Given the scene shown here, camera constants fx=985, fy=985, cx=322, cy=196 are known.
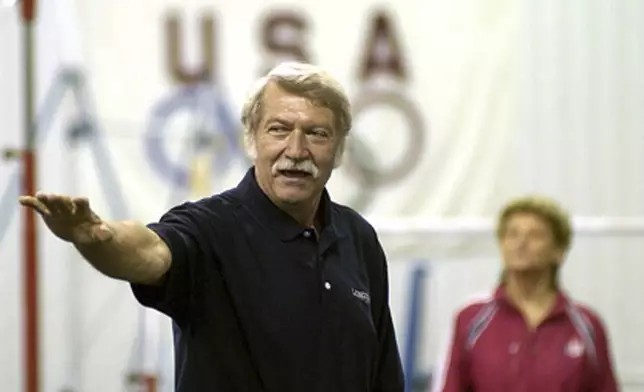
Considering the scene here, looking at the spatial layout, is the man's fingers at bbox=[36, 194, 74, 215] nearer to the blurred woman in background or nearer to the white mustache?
the white mustache

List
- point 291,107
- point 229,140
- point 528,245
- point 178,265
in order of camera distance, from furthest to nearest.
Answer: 1. point 229,140
2. point 528,245
3. point 291,107
4. point 178,265

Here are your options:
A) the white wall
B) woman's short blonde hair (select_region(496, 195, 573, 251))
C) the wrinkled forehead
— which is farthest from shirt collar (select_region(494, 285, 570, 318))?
the wrinkled forehead

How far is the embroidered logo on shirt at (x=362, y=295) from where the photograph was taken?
55.1 inches

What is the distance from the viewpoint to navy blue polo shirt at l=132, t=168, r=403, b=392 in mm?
1263

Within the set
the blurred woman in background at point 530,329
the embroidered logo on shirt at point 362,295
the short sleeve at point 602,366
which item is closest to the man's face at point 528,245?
the blurred woman in background at point 530,329

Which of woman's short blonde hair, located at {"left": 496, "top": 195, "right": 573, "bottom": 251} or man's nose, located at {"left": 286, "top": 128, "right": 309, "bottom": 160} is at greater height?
man's nose, located at {"left": 286, "top": 128, "right": 309, "bottom": 160}

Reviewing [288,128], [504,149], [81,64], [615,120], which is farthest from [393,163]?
[288,128]

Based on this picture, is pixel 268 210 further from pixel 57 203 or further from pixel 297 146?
pixel 57 203

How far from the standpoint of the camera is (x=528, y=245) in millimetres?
2338

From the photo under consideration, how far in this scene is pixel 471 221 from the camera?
10.5ft

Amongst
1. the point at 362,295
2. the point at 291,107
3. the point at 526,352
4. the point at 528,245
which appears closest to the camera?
the point at 291,107

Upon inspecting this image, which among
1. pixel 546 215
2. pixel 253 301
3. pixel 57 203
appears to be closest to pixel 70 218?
pixel 57 203

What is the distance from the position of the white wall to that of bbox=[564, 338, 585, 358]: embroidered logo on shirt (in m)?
1.00

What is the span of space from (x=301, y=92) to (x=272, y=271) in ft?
0.79
